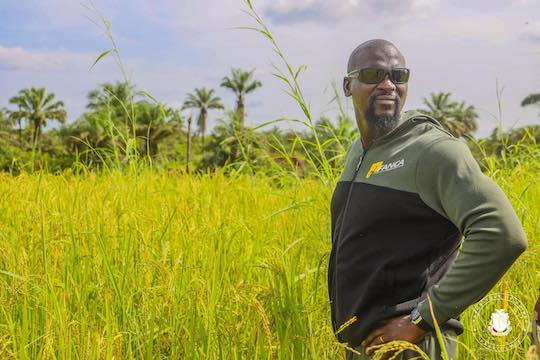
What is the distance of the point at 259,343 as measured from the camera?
7.53ft

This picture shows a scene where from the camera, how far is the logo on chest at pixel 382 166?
2016mm

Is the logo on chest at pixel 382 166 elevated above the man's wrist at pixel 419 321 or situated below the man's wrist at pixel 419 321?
above

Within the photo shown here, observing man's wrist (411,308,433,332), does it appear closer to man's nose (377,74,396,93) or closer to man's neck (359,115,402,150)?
man's neck (359,115,402,150)

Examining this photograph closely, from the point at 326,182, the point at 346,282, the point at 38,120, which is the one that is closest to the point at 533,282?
the point at 326,182

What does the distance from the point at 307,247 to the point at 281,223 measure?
2.23 ft

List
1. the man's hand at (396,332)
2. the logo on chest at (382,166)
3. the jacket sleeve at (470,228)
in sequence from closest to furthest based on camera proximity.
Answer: the jacket sleeve at (470,228) < the man's hand at (396,332) < the logo on chest at (382,166)

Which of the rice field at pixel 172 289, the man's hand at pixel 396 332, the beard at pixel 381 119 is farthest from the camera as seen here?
the rice field at pixel 172 289

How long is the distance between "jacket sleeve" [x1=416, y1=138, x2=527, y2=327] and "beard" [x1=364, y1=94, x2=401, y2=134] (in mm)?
306

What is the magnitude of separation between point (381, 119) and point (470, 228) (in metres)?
0.54

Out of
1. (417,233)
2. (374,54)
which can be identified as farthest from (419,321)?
(374,54)

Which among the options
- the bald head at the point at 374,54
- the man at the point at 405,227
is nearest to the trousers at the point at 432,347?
the man at the point at 405,227

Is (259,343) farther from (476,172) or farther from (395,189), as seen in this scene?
(476,172)

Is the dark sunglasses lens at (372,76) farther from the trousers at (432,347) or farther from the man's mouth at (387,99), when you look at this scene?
the trousers at (432,347)

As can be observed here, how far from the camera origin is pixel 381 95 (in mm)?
2195
